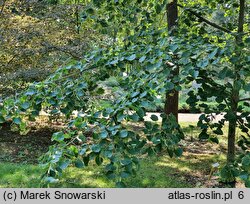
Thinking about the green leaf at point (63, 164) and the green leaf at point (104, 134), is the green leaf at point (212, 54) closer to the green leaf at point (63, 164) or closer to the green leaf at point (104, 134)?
the green leaf at point (104, 134)

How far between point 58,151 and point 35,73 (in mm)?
4435

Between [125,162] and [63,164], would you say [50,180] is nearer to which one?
[63,164]

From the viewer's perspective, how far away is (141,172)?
4387 millimetres

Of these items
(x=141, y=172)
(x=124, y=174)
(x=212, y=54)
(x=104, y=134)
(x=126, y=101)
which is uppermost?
(x=212, y=54)

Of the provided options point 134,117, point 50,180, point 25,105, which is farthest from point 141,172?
point 50,180

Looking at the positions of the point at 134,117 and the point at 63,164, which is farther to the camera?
the point at 134,117

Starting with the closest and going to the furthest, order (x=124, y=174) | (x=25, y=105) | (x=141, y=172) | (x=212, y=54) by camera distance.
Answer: (x=124, y=174) → (x=212, y=54) → (x=25, y=105) → (x=141, y=172)

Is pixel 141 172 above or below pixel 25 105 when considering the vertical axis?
below

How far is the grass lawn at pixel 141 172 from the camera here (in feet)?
13.0

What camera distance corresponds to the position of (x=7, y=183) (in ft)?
12.8

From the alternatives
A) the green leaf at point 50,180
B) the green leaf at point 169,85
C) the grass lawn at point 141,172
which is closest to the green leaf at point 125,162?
the green leaf at point 50,180

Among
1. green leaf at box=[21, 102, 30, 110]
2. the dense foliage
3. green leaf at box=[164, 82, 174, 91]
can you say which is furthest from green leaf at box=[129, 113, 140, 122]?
green leaf at box=[21, 102, 30, 110]

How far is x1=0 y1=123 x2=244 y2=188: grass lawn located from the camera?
3.96 meters

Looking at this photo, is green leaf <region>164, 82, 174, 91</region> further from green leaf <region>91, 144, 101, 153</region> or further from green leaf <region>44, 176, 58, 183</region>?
green leaf <region>44, 176, 58, 183</region>
